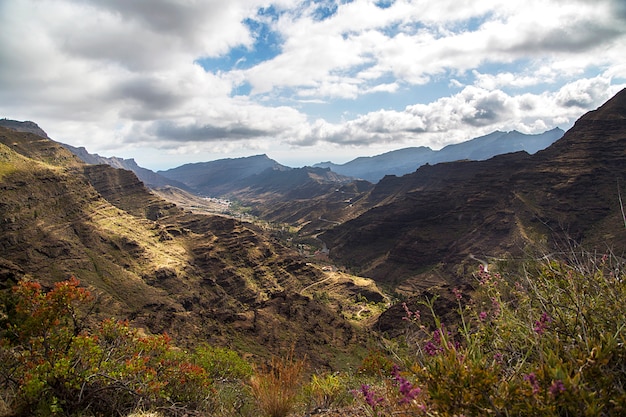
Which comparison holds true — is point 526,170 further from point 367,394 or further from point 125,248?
point 367,394

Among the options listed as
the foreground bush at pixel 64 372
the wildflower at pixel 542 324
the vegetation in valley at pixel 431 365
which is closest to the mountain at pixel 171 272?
the foreground bush at pixel 64 372

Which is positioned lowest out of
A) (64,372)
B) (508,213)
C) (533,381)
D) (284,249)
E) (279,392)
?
(284,249)

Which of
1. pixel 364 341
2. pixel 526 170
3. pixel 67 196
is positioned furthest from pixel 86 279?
pixel 526 170

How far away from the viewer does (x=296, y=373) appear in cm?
614

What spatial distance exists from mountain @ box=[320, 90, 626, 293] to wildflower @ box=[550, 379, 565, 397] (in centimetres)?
9183

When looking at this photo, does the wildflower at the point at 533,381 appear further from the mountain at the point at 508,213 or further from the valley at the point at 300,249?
the mountain at the point at 508,213

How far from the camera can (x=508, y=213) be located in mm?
114312

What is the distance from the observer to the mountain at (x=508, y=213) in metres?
102

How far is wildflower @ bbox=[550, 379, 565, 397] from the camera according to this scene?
2652 mm

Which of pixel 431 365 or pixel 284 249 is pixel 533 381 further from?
pixel 284 249

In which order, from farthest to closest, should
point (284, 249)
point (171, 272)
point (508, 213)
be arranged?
point (284, 249) < point (508, 213) < point (171, 272)

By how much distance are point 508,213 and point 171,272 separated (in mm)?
105435

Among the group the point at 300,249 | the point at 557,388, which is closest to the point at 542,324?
the point at 557,388

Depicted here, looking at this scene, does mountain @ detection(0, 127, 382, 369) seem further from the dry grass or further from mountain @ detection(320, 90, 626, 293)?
mountain @ detection(320, 90, 626, 293)
